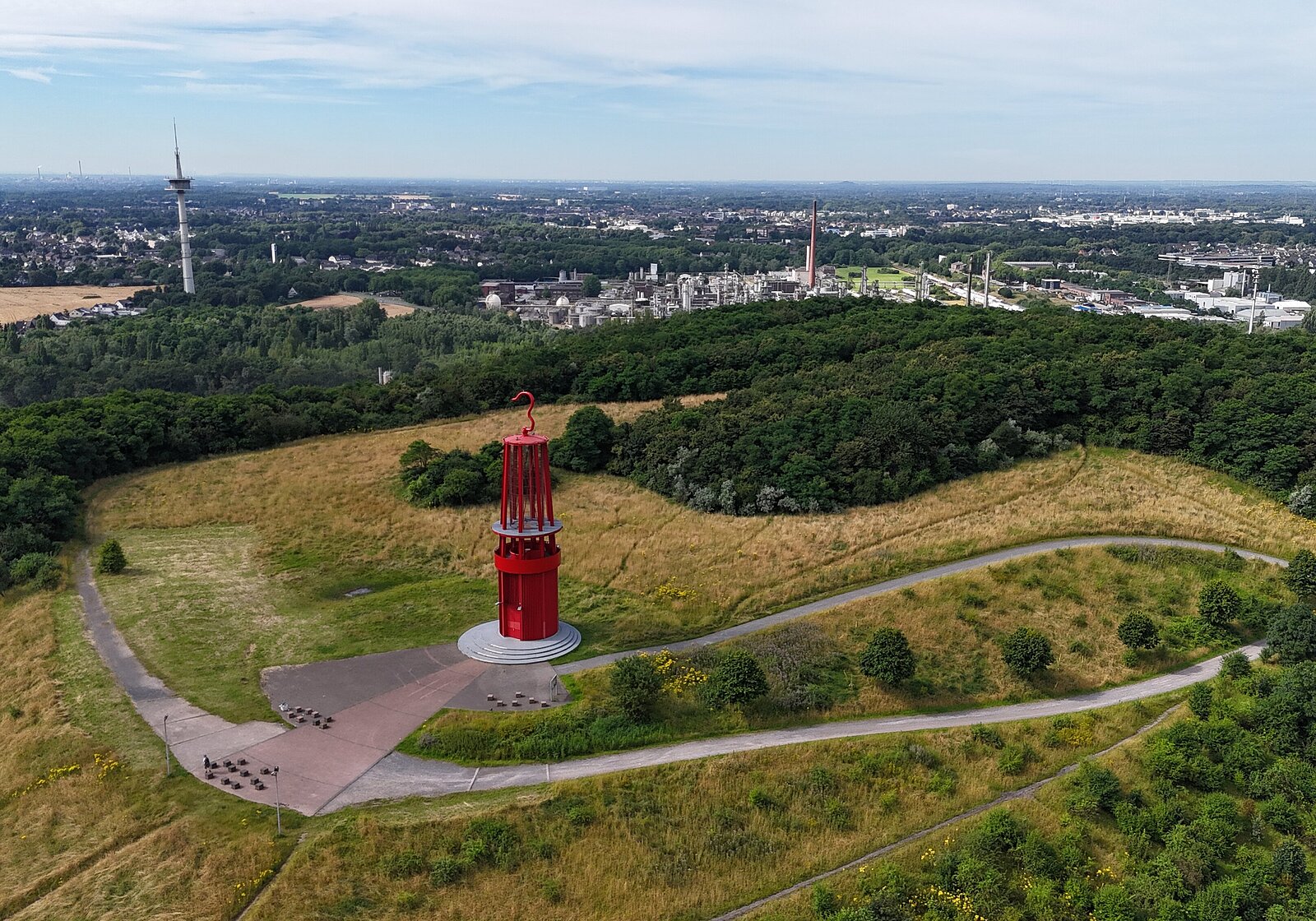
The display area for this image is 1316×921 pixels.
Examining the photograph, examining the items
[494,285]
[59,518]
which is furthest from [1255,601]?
[494,285]

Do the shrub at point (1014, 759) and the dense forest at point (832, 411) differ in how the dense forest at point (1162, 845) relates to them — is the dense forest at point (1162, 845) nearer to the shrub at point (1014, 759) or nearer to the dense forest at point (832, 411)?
the shrub at point (1014, 759)

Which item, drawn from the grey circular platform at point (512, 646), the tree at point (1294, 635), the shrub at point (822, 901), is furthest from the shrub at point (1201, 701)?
the grey circular platform at point (512, 646)

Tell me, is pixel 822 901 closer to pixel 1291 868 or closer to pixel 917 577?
pixel 1291 868

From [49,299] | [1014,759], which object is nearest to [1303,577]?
[1014,759]

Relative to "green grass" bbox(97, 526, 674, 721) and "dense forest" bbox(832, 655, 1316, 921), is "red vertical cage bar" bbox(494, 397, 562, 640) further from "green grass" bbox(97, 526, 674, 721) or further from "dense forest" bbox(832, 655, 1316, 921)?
"dense forest" bbox(832, 655, 1316, 921)

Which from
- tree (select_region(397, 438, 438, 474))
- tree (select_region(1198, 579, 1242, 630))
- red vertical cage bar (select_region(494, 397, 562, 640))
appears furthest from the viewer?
tree (select_region(397, 438, 438, 474))

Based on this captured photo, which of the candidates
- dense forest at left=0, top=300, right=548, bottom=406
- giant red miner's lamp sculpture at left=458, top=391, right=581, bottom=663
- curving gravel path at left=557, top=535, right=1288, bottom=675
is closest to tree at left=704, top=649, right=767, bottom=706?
curving gravel path at left=557, top=535, right=1288, bottom=675
